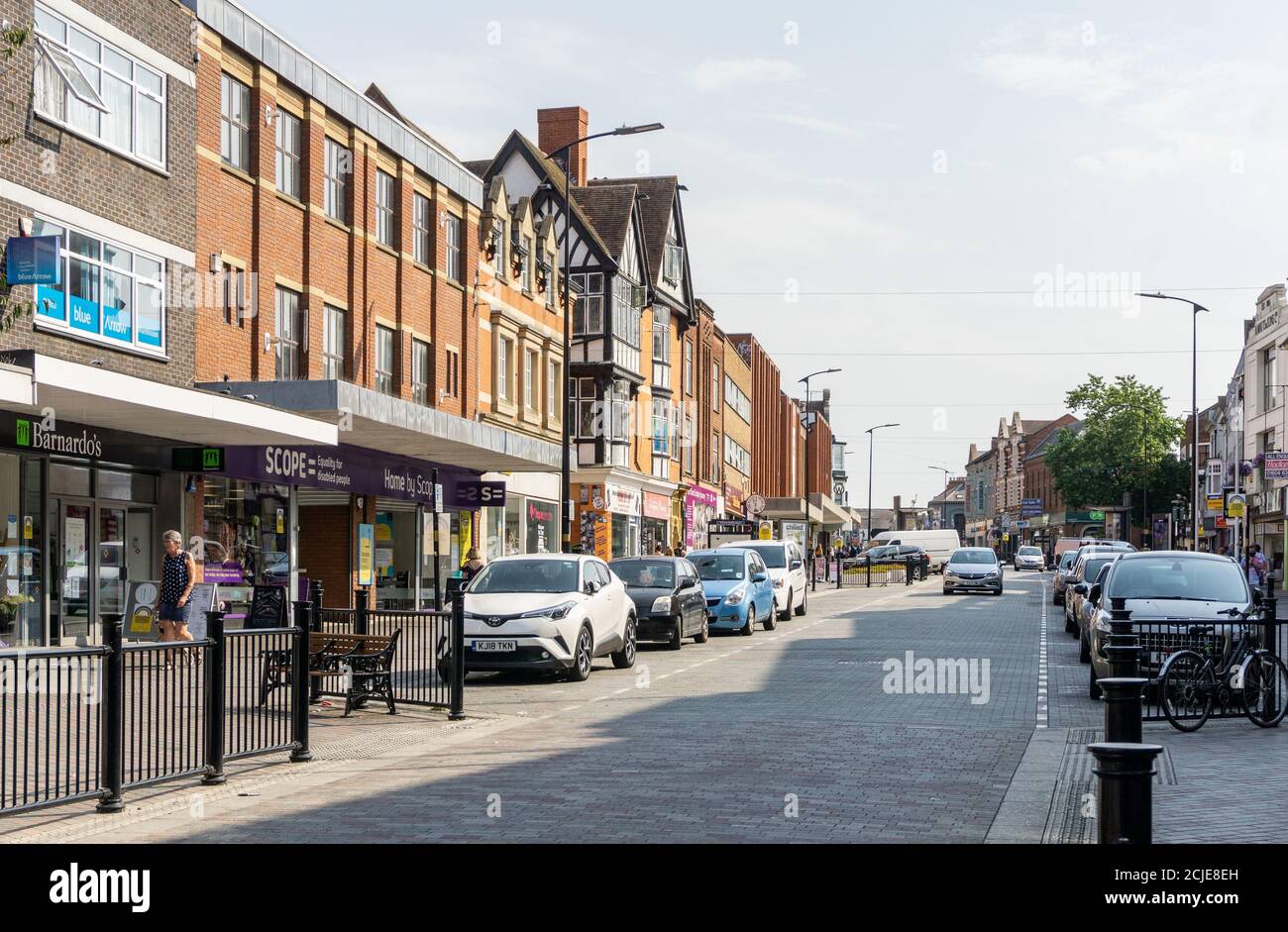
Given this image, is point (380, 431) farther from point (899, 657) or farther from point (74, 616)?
point (899, 657)

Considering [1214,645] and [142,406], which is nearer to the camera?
[1214,645]

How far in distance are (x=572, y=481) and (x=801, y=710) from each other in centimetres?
3263

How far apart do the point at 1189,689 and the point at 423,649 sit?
22.4ft

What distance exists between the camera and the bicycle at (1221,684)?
1332cm

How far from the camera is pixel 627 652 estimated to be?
2045 centimetres

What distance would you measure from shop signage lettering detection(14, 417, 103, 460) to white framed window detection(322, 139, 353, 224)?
853 cm

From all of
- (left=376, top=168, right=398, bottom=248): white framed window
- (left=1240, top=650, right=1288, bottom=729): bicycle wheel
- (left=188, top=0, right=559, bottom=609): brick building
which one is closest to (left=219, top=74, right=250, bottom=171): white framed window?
(left=188, top=0, right=559, bottom=609): brick building

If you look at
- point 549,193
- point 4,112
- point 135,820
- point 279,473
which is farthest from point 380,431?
point 549,193

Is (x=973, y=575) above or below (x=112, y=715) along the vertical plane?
below

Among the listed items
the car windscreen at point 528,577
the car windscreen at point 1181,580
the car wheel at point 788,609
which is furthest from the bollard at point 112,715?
the car wheel at point 788,609

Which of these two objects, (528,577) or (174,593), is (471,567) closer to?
(528,577)

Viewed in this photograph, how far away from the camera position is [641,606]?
2386 cm

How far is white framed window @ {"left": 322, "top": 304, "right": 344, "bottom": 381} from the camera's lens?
28506 mm

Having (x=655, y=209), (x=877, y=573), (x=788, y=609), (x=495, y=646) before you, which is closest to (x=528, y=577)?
(x=495, y=646)
